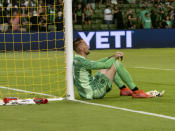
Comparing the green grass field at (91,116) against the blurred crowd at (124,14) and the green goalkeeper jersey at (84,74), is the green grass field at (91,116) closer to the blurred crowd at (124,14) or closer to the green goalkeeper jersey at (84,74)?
the green goalkeeper jersey at (84,74)

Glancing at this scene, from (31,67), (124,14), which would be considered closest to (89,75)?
(31,67)

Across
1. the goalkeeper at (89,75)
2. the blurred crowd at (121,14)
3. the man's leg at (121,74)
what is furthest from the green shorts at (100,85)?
the blurred crowd at (121,14)

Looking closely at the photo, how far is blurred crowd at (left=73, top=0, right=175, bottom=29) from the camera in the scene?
28.6 m

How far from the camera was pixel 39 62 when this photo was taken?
779 inches

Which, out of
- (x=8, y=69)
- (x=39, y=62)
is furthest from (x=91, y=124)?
(x=39, y=62)

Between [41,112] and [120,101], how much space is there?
5.75 feet

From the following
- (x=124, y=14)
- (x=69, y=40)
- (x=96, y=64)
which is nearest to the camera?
(x=96, y=64)

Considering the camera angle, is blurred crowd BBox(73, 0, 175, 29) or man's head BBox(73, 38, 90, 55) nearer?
man's head BBox(73, 38, 90, 55)

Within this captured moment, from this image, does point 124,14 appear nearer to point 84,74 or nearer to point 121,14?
point 121,14

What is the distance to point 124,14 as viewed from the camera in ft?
98.8

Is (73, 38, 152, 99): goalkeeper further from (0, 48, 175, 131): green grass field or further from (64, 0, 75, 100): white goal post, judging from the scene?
(0, 48, 175, 131): green grass field

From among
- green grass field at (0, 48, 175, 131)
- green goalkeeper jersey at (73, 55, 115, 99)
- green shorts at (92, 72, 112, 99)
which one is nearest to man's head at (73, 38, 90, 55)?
Result: green goalkeeper jersey at (73, 55, 115, 99)

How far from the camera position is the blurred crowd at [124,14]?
28641 mm

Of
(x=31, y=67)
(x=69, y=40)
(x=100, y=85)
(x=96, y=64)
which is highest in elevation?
(x=69, y=40)
